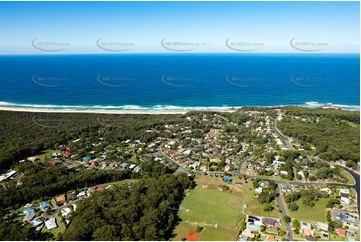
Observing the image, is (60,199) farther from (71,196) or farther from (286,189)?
(286,189)

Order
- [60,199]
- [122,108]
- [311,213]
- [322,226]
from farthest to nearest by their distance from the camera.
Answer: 1. [122,108]
2. [60,199]
3. [311,213]
4. [322,226]

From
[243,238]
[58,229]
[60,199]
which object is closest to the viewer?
[243,238]

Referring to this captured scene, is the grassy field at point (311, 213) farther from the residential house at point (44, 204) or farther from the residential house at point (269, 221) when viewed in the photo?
the residential house at point (44, 204)

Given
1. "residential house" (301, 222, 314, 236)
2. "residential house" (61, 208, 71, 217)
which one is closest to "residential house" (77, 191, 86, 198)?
"residential house" (61, 208, 71, 217)

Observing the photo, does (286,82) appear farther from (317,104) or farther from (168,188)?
(168,188)

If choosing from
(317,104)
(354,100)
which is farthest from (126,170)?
(354,100)

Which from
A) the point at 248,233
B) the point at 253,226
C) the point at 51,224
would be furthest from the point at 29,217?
the point at 253,226
